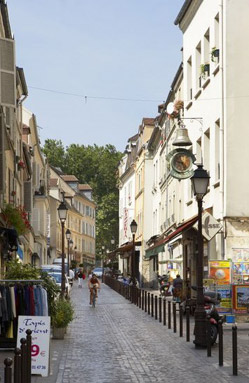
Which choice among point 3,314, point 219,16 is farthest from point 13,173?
point 3,314

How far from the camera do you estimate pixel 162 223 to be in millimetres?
55625

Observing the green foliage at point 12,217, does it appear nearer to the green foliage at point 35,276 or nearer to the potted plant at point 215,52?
the green foliage at point 35,276

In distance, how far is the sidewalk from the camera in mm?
13695

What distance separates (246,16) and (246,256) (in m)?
7.45

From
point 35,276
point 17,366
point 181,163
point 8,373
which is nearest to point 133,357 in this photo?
point 35,276

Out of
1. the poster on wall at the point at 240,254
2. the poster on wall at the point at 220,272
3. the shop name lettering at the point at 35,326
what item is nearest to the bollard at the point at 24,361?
the shop name lettering at the point at 35,326

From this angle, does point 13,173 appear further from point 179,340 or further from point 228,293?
point 179,340

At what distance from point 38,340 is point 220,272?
12184 mm

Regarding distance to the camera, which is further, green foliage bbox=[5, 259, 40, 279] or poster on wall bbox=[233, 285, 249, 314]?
poster on wall bbox=[233, 285, 249, 314]

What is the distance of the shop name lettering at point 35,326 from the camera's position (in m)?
13.6

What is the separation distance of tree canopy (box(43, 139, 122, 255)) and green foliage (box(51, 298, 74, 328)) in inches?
3798

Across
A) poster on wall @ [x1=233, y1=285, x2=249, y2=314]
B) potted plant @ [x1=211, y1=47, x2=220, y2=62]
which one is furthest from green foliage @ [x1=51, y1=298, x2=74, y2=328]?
potted plant @ [x1=211, y1=47, x2=220, y2=62]

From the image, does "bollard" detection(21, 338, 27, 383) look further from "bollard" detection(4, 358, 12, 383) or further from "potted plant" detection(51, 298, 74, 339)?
"potted plant" detection(51, 298, 74, 339)

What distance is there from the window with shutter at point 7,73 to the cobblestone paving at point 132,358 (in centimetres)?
540
